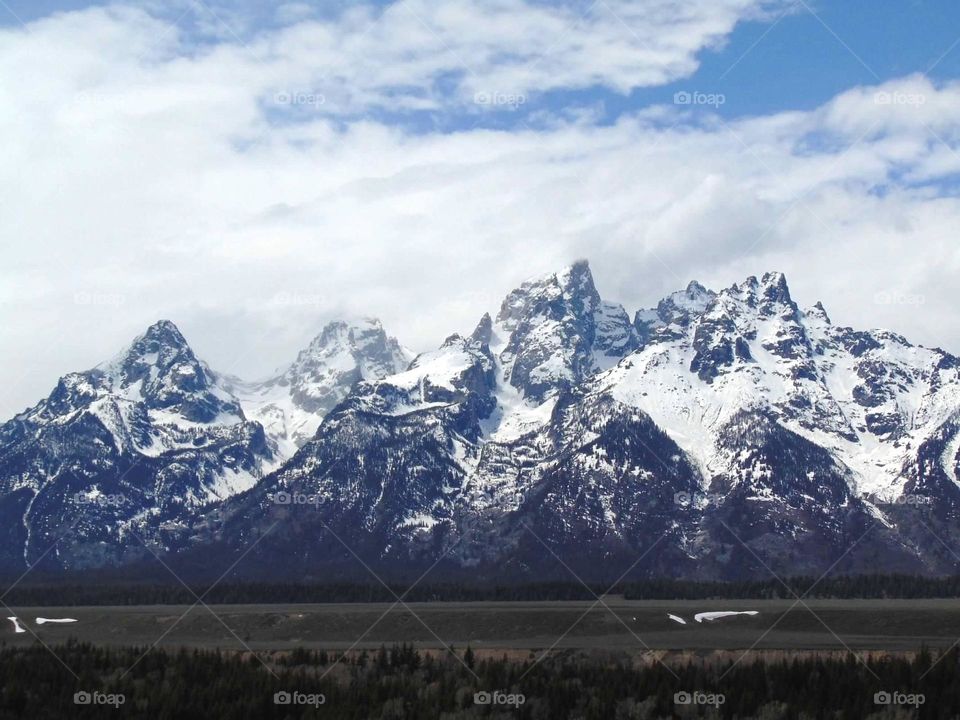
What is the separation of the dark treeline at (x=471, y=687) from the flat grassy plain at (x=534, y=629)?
25090 mm

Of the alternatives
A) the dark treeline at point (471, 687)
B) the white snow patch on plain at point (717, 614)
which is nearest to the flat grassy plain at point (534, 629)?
the white snow patch on plain at point (717, 614)

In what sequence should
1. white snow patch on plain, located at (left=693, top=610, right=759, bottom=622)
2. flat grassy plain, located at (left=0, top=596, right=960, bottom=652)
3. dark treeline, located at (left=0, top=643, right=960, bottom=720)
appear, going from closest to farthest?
dark treeline, located at (left=0, top=643, right=960, bottom=720)
flat grassy plain, located at (left=0, top=596, right=960, bottom=652)
white snow patch on plain, located at (left=693, top=610, right=759, bottom=622)

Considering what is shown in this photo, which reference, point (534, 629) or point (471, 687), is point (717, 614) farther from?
point (471, 687)

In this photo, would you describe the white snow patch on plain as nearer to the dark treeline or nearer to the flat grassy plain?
the flat grassy plain

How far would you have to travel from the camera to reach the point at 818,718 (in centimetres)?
8988

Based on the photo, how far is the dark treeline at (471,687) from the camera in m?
92.4

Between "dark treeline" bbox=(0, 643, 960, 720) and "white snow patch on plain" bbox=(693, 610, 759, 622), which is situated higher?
"white snow patch on plain" bbox=(693, 610, 759, 622)

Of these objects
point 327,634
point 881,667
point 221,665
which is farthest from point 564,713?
point 327,634

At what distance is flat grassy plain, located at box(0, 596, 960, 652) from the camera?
144375mm

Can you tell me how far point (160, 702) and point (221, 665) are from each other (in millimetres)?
19656

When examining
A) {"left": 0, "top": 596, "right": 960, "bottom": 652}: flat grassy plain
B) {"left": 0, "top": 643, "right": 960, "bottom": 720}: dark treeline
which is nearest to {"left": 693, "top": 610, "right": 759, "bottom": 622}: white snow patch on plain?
{"left": 0, "top": 596, "right": 960, "bottom": 652}: flat grassy plain

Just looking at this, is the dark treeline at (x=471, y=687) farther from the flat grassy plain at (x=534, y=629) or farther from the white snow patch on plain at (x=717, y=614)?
the white snow patch on plain at (x=717, y=614)

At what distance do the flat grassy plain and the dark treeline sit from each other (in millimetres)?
25090

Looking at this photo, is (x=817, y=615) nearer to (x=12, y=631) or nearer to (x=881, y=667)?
(x=881, y=667)
